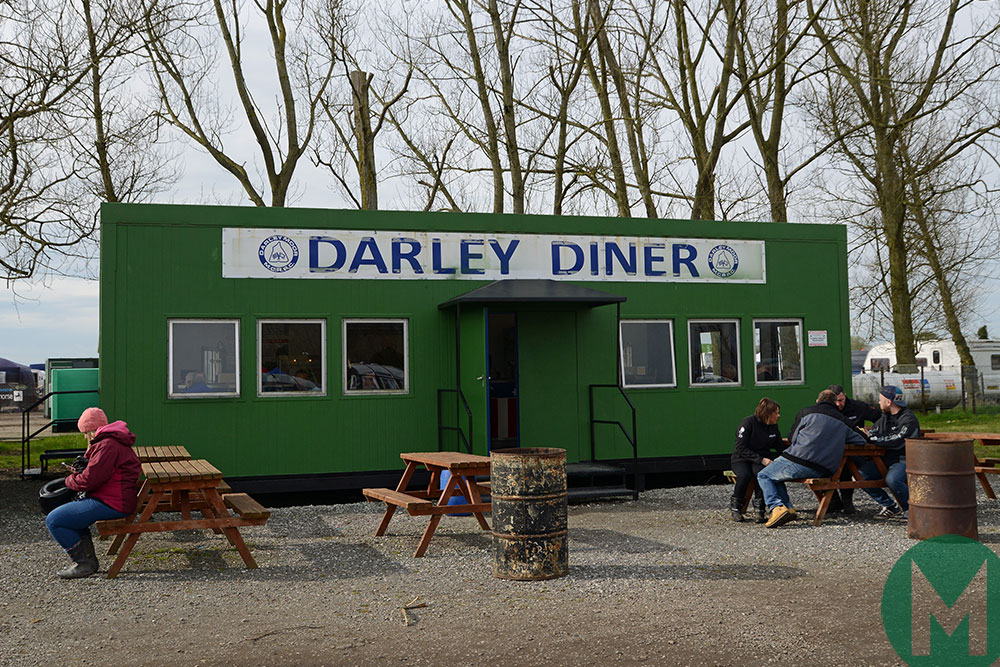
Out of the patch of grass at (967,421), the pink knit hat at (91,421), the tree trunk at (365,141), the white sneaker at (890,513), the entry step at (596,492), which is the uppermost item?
the tree trunk at (365,141)

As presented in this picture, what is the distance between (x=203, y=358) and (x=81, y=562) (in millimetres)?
4342

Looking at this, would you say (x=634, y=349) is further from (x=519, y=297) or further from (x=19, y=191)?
(x=19, y=191)

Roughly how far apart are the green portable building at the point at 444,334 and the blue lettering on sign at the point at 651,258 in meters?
0.04

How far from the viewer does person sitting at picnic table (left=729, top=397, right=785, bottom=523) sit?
9977 millimetres

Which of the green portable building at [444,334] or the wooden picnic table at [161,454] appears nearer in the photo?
the wooden picnic table at [161,454]

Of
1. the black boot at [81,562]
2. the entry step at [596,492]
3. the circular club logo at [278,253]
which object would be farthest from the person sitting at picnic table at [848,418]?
the black boot at [81,562]

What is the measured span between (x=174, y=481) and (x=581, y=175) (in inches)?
755

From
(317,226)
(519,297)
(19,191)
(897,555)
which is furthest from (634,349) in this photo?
(19,191)

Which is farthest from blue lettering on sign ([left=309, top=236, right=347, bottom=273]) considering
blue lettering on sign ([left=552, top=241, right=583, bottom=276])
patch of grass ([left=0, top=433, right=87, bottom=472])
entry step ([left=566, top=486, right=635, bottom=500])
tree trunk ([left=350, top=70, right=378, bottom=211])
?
tree trunk ([left=350, top=70, right=378, bottom=211])

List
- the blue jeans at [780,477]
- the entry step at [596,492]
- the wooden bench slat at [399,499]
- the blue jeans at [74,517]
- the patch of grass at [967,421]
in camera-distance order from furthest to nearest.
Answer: the patch of grass at [967,421] < the entry step at [596,492] < the blue jeans at [780,477] < the wooden bench slat at [399,499] < the blue jeans at [74,517]

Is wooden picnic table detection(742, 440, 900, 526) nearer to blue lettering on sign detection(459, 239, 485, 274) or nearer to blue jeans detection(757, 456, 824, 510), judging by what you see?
blue jeans detection(757, 456, 824, 510)

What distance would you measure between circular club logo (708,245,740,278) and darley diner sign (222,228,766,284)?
0.01m

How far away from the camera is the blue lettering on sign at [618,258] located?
1317 centimetres

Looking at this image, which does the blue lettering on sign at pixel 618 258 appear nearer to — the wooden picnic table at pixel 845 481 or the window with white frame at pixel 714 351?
the window with white frame at pixel 714 351
